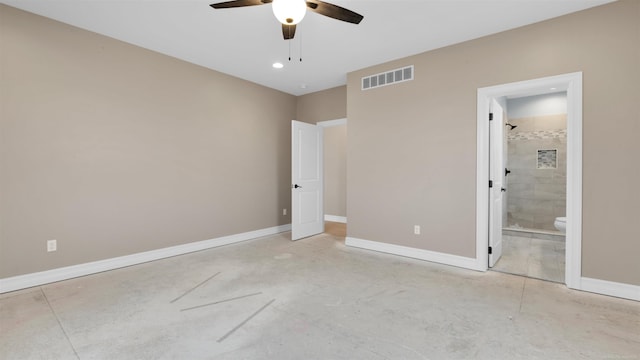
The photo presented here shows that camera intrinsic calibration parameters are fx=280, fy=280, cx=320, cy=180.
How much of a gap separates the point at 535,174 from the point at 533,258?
2446mm

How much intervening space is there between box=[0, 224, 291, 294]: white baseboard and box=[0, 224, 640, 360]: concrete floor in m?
0.12

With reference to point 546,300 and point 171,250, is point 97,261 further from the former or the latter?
point 546,300

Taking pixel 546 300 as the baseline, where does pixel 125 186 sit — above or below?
above

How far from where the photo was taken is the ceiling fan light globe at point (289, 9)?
178cm

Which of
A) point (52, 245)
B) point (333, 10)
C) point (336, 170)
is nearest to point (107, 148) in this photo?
point (52, 245)

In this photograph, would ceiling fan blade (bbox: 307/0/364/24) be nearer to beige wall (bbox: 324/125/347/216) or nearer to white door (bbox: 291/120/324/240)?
white door (bbox: 291/120/324/240)

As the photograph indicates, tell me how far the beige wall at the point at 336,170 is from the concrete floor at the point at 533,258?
3.37 metres

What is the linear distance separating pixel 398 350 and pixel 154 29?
3896mm

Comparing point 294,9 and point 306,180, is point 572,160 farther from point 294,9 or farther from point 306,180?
point 306,180

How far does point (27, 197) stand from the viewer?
2861 millimetres

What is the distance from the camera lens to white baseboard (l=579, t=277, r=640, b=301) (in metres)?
2.54

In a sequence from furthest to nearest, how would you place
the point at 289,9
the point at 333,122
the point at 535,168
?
the point at 535,168
the point at 333,122
the point at 289,9

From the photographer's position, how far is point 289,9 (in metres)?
1.79

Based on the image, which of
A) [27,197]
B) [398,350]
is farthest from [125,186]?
[398,350]
